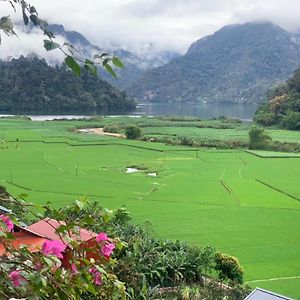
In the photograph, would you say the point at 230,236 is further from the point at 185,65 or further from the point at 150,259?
the point at 185,65

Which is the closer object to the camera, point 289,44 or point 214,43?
point 289,44

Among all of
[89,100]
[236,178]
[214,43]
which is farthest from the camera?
[214,43]

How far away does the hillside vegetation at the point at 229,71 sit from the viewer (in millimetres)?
147125

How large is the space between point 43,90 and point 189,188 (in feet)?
216

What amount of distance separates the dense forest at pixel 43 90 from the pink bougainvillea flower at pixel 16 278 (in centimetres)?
8218

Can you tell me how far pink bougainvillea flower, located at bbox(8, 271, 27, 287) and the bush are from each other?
134 feet

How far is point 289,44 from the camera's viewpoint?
174625 millimetres

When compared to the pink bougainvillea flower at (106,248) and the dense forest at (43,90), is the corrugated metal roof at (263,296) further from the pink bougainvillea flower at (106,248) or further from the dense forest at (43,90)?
the dense forest at (43,90)

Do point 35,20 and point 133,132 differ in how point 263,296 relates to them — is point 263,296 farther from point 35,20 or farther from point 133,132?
point 133,132

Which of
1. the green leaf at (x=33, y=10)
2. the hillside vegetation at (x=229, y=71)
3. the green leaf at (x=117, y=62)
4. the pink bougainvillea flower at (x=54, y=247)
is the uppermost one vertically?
the hillside vegetation at (x=229, y=71)

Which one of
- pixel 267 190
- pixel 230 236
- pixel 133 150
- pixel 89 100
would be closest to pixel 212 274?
pixel 230 236

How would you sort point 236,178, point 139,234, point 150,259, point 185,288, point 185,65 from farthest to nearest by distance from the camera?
point 185,65
point 236,178
point 139,234
point 150,259
point 185,288

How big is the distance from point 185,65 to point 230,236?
161 m

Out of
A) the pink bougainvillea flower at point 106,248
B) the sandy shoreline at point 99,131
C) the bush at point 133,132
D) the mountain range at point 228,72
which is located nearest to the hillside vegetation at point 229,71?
the mountain range at point 228,72
